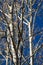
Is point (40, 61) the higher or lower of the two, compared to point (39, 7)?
lower

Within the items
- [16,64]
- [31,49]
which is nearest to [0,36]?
[16,64]

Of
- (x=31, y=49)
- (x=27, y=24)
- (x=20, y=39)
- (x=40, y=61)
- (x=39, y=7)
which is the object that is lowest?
(x=40, y=61)

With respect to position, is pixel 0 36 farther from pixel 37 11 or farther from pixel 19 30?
pixel 37 11

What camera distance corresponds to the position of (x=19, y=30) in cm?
481

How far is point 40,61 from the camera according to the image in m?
10.6

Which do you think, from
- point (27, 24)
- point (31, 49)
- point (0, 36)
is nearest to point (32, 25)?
point (27, 24)

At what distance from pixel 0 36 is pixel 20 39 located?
1.79 feet

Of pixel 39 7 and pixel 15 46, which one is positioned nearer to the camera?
pixel 15 46

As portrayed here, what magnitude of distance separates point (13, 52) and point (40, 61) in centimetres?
590

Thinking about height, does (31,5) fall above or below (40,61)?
above

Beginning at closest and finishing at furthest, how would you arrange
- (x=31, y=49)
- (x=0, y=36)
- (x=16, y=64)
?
(x=16, y=64) → (x=0, y=36) → (x=31, y=49)

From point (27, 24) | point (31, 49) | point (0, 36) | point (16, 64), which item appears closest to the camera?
point (16, 64)

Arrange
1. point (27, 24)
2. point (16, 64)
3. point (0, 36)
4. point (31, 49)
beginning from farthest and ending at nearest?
point (27, 24) → point (31, 49) → point (0, 36) → point (16, 64)

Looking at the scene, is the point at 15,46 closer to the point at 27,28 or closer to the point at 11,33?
the point at 11,33
